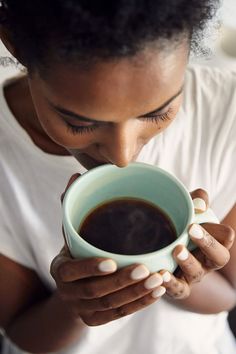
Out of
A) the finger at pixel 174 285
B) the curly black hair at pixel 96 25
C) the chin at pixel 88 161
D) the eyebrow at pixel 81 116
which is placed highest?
the curly black hair at pixel 96 25

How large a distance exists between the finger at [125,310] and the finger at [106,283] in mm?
38

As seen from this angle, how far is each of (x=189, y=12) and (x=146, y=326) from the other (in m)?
0.49

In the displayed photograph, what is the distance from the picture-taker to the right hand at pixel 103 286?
1.48 feet

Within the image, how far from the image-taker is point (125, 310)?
544 mm

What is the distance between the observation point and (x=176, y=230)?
1.70 ft

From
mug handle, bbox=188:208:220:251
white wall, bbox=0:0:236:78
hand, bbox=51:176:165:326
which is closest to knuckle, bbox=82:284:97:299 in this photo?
hand, bbox=51:176:165:326

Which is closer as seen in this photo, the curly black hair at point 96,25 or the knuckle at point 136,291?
the curly black hair at point 96,25

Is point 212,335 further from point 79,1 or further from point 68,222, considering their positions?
point 79,1

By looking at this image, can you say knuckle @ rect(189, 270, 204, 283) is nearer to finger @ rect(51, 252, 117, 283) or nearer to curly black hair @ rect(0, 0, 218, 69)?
finger @ rect(51, 252, 117, 283)

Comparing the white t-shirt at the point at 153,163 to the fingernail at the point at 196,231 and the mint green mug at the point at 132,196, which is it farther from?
the fingernail at the point at 196,231

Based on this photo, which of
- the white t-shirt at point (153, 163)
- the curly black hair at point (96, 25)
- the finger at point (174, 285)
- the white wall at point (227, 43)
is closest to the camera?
the curly black hair at point (96, 25)

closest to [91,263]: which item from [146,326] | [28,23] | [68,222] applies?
[68,222]

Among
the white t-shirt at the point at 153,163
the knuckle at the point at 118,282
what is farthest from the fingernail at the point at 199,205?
the white t-shirt at the point at 153,163

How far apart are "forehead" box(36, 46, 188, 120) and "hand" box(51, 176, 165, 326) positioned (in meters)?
0.13
